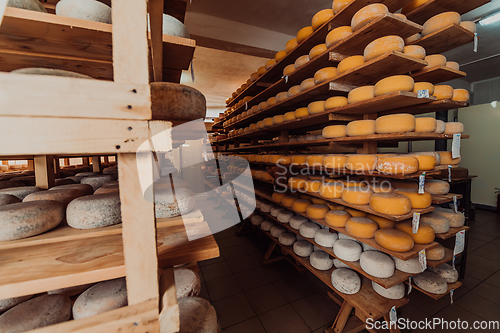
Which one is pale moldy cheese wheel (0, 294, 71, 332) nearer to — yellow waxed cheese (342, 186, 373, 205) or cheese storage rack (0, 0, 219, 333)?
cheese storage rack (0, 0, 219, 333)

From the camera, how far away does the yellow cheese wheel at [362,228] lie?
1749 mm

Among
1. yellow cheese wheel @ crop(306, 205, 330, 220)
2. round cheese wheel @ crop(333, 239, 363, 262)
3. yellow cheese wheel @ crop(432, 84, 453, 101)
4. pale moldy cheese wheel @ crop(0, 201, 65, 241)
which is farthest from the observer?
yellow cheese wheel @ crop(306, 205, 330, 220)

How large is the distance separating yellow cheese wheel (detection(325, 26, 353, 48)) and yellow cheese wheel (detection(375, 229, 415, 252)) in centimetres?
174

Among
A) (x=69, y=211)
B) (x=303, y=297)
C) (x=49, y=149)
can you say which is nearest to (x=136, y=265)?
(x=49, y=149)

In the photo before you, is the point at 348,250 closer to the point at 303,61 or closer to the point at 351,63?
the point at 351,63

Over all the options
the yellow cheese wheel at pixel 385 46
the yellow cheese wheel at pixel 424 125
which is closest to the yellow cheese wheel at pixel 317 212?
the yellow cheese wheel at pixel 424 125

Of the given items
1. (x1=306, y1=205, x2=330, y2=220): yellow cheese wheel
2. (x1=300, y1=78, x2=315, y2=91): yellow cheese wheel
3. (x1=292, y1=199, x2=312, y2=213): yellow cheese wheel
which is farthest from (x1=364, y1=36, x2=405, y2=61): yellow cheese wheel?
(x1=292, y1=199, x2=312, y2=213): yellow cheese wheel

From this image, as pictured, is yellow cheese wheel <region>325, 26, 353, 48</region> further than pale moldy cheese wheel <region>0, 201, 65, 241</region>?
Yes

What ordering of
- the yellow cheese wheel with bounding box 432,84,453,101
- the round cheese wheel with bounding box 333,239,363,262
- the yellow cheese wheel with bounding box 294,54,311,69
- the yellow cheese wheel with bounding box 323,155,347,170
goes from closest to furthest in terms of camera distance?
the yellow cheese wheel with bounding box 432,84,453,101, the round cheese wheel with bounding box 333,239,363,262, the yellow cheese wheel with bounding box 323,155,347,170, the yellow cheese wheel with bounding box 294,54,311,69

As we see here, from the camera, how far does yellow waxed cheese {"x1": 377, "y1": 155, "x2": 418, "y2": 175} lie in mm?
1526

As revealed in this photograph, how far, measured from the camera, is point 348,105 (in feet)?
6.04

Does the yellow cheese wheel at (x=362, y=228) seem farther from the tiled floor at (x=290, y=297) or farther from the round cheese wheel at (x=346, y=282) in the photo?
the tiled floor at (x=290, y=297)

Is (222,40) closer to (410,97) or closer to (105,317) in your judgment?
(410,97)

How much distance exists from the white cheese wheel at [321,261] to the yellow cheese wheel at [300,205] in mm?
510
